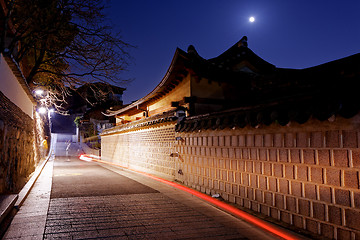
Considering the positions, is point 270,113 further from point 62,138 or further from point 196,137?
point 62,138

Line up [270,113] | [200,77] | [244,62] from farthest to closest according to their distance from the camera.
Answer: [244,62]
[200,77]
[270,113]

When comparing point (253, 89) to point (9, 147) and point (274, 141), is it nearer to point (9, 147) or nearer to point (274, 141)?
point (274, 141)

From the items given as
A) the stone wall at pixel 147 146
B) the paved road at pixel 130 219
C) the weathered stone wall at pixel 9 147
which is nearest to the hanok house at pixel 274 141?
the stone wall at pixel 147 146

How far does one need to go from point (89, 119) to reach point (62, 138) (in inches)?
582

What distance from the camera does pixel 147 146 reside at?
16984 mm

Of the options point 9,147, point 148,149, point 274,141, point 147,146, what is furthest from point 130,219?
point 147,146

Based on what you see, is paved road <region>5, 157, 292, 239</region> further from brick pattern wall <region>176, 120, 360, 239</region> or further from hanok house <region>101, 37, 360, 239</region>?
hanok house <region>101, 37, 360, 239</region>

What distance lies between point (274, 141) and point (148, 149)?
38.0 feet

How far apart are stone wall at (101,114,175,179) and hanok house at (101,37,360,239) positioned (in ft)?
0.39

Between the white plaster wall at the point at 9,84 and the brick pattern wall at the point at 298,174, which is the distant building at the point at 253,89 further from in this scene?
the white plaster wall at the point at 9,84

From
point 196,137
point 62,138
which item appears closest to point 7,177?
point 196,137

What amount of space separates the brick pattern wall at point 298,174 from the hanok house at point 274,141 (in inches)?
0.7

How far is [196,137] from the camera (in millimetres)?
10414

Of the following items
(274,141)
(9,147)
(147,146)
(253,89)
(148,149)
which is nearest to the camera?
(274,141)
